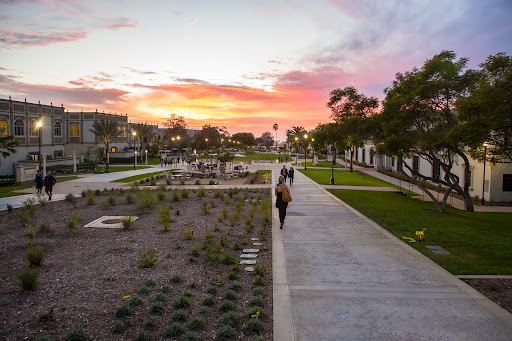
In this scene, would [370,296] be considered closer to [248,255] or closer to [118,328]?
[248,255]

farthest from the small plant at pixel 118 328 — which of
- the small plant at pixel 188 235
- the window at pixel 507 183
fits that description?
the window at pixel 507 183

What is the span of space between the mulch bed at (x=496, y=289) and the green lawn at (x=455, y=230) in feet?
1.48

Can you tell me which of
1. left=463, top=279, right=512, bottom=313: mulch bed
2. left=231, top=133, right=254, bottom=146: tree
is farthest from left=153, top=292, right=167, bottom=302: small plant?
left=231, top=133, right=254, bottom=146: tree

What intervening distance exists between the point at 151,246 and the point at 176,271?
240cm

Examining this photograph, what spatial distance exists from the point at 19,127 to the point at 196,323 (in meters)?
45.6

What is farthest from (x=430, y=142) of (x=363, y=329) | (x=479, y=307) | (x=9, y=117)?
(x=9, y=117)

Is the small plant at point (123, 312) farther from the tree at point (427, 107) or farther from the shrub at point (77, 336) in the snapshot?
the tree at point (427, 107)

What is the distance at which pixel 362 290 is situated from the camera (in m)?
6.79

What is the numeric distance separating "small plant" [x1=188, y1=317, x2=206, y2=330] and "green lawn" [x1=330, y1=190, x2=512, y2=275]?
6125 mm

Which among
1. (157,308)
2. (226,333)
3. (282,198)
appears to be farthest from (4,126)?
(226,333)

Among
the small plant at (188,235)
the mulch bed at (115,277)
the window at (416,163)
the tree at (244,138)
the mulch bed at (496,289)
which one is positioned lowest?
the mulch bed at (115,277)

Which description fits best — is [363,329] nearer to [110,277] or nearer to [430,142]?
[110,277]

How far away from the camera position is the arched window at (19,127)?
3980cm

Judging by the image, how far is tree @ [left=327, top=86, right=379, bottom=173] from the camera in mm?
20422
